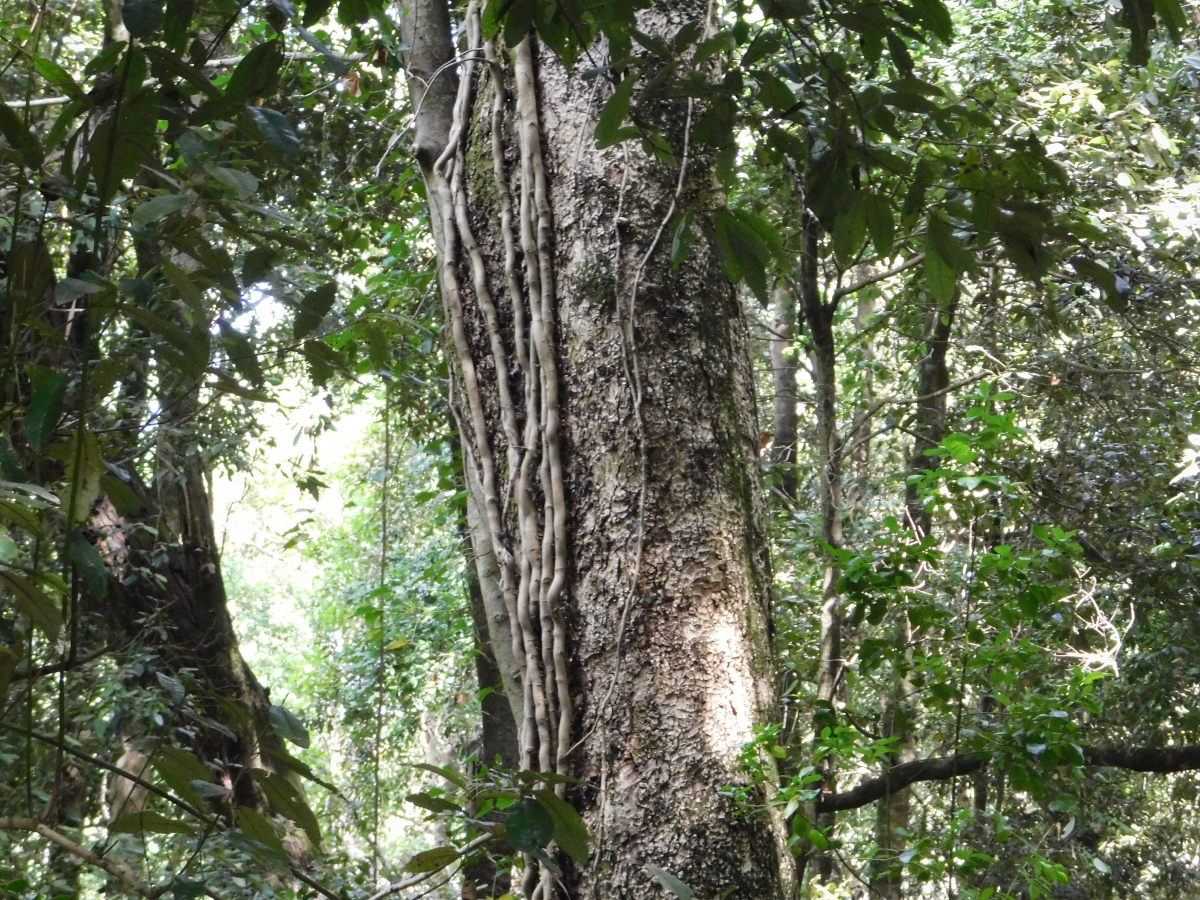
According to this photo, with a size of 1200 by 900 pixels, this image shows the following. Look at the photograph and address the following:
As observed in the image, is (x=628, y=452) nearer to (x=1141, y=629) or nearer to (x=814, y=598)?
(x=1141, y=629)

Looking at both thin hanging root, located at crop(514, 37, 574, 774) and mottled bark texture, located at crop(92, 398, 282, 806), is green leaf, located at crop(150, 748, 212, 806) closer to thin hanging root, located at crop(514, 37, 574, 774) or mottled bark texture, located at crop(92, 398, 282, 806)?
thin hanging root, located at crop(514, 37, 574, 774)

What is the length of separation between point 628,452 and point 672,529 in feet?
0.35

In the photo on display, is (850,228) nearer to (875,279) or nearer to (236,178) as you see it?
(236,178)

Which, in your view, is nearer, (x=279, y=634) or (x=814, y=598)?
(x=814, y=598)

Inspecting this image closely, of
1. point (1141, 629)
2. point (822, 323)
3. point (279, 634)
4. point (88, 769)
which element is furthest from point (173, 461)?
point (279, 634)

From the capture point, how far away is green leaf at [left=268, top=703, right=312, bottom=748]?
2.89 ft

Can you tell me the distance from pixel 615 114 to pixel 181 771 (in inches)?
26.4

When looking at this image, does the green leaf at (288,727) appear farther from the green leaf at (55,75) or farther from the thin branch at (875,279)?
the thin branch at (875,279)

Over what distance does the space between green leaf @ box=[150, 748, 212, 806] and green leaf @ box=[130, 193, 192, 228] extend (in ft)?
1.39

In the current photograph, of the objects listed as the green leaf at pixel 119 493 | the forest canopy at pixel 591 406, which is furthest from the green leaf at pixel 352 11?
the green leaf at pixel 119 493

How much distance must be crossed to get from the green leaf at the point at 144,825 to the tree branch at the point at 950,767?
91cm

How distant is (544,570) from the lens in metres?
1.23

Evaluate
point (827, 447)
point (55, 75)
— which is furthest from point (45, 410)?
point (827, 447)

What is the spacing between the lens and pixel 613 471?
124 cm
